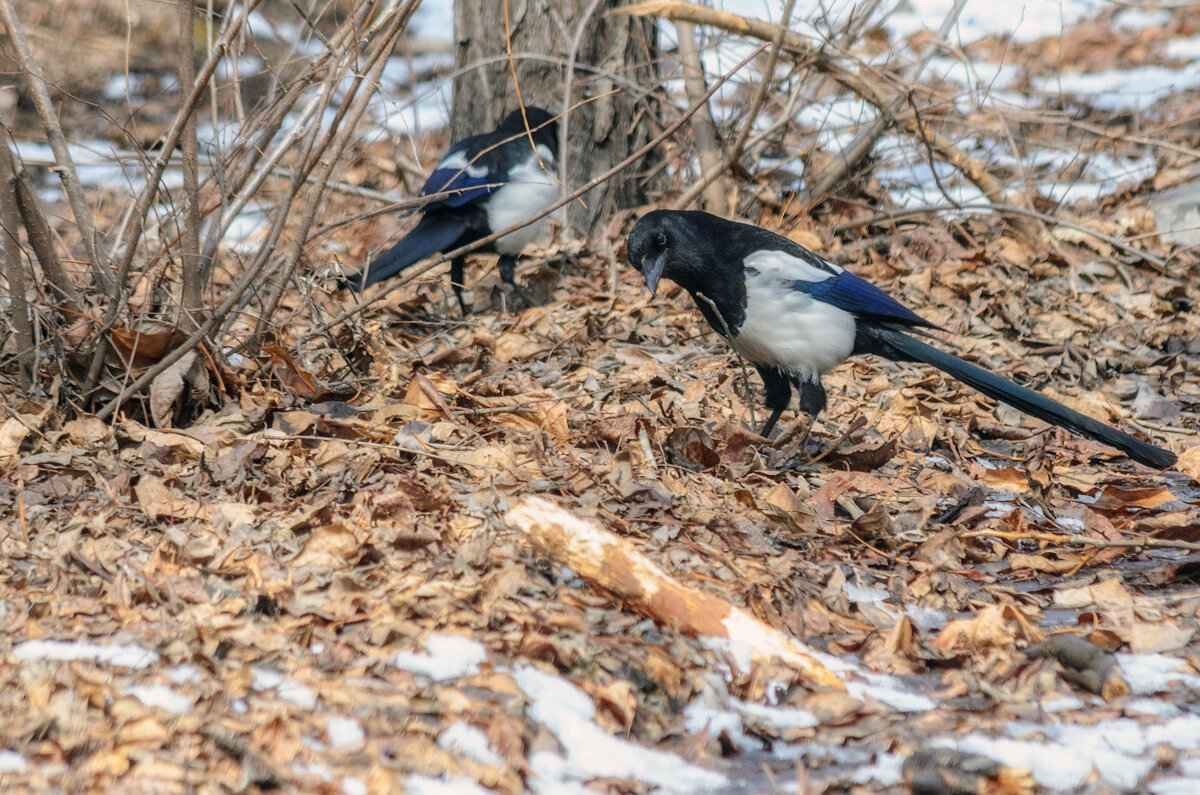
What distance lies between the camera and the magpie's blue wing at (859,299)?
3748 mm

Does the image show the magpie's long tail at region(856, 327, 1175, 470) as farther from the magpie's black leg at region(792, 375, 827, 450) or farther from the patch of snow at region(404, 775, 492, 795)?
the patch of snow at region(404, 775, 492, 795)

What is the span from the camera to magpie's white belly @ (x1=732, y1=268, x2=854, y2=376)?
3684mm

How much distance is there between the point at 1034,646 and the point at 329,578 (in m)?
1.39

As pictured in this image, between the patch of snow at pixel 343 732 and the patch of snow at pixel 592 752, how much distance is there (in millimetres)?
278

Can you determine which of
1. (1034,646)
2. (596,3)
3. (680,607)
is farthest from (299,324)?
(1034,646)

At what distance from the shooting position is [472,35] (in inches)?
221

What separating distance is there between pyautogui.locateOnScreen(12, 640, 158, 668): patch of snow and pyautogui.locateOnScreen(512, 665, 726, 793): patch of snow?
64 centimetres

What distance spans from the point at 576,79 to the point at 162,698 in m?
4.29

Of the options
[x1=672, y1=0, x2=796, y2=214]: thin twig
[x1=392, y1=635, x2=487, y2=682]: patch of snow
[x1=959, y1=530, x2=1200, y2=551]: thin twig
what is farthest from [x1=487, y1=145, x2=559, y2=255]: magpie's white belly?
[x1=392, y1=635, x2=487, y2=682]: patch of snow

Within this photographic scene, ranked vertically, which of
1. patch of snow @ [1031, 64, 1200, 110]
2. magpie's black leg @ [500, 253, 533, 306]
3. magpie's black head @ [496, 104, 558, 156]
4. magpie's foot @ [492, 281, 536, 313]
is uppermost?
patch of snow @ [1031, 64, 1200, 110]

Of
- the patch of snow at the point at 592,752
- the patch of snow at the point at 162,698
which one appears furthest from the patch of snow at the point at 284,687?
the patch of snow at the point at 592,752

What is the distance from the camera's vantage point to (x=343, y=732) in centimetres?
169

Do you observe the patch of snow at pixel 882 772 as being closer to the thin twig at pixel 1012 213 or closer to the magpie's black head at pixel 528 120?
the thin twig at pixel 1012 213

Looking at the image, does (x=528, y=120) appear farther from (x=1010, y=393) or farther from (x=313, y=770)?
(x=313, y=770)
